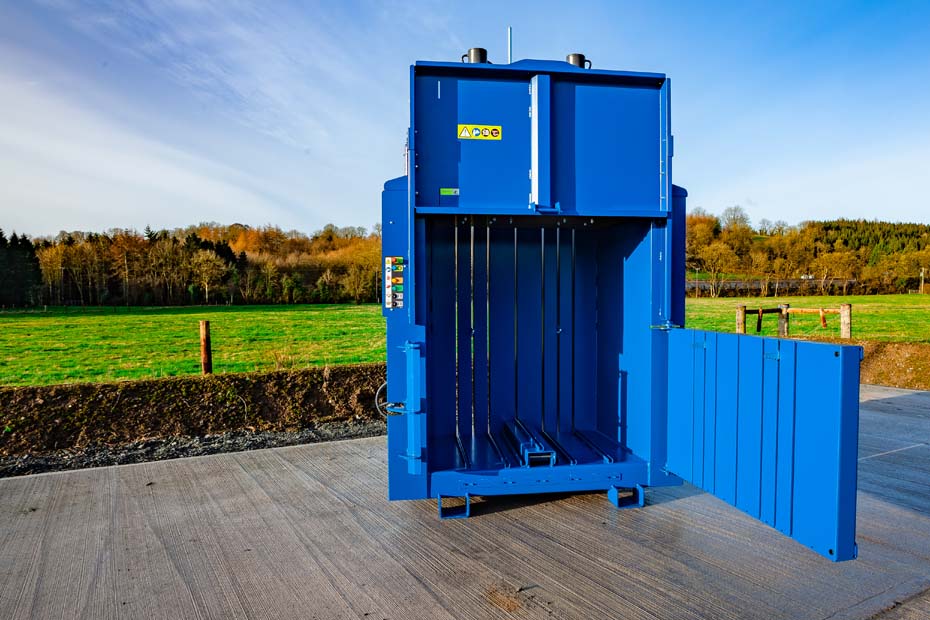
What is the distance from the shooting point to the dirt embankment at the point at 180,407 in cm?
538

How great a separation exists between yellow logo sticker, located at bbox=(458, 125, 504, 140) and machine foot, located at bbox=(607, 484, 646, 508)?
245 centimetres

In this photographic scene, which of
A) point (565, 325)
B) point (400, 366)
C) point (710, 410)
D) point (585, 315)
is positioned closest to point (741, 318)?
point (585, 315)

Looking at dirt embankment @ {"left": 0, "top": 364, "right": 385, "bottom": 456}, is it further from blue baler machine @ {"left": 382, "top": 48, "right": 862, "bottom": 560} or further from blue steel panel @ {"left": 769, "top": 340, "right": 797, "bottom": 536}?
blue steel panel @ {"left": 769, "top": 340, "right": 797, "bottom": 536}

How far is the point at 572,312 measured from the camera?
4.44 metres

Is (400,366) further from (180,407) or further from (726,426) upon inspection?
(180,407)

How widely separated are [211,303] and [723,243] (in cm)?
2408

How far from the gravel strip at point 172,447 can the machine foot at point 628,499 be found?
2896 millimetres

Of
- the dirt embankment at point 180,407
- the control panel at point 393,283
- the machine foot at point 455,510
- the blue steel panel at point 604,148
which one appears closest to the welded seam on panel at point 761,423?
the blue steel panel at point 604,148

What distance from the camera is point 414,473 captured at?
336 centimetres

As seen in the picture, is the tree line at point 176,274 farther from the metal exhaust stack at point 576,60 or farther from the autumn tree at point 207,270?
the metal exhaust stack at point 576,60

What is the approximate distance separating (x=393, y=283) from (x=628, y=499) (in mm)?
2166

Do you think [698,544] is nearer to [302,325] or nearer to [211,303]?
[302,325]

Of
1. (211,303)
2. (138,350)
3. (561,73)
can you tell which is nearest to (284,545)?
(561,73)

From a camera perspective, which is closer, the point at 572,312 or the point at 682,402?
the point at 682,402
